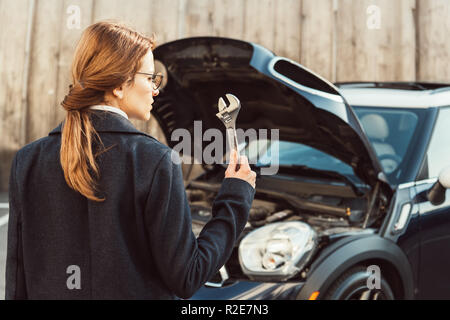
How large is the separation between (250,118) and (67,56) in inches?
179

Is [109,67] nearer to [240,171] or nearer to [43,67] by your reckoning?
[240,171]

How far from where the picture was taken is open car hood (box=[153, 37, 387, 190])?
2.22 metres

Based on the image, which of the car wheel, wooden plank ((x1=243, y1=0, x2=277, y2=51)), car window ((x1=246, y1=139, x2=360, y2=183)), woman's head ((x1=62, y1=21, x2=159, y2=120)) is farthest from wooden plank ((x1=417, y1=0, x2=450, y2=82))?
woman's head ((x1=62, y1=21, x2=159, y2=120))

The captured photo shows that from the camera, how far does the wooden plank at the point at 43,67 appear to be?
6.77 meters

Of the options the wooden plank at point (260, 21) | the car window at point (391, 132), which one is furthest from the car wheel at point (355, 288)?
the wooden plank at point (260, 21)

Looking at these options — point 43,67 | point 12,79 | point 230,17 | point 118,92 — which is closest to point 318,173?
point 118,92

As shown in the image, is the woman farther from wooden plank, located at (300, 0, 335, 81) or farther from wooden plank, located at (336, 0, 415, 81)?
wooden plank, located at (336, 0, 415, 81)

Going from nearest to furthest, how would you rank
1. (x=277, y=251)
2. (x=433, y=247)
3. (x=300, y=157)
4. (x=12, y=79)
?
(x=277, y=251) < (x=433, y=247) < (x=300, y=157) < (x=12, y=79)

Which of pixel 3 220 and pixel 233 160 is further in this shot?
pixel 3 220

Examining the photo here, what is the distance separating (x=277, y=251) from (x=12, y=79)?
5.67 meters

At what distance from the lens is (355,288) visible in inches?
94.7

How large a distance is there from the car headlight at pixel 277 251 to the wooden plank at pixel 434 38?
4.94 meters

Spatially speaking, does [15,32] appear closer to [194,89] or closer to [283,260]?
[194,89]

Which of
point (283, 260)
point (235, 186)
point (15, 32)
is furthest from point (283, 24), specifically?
point (235, 186)
